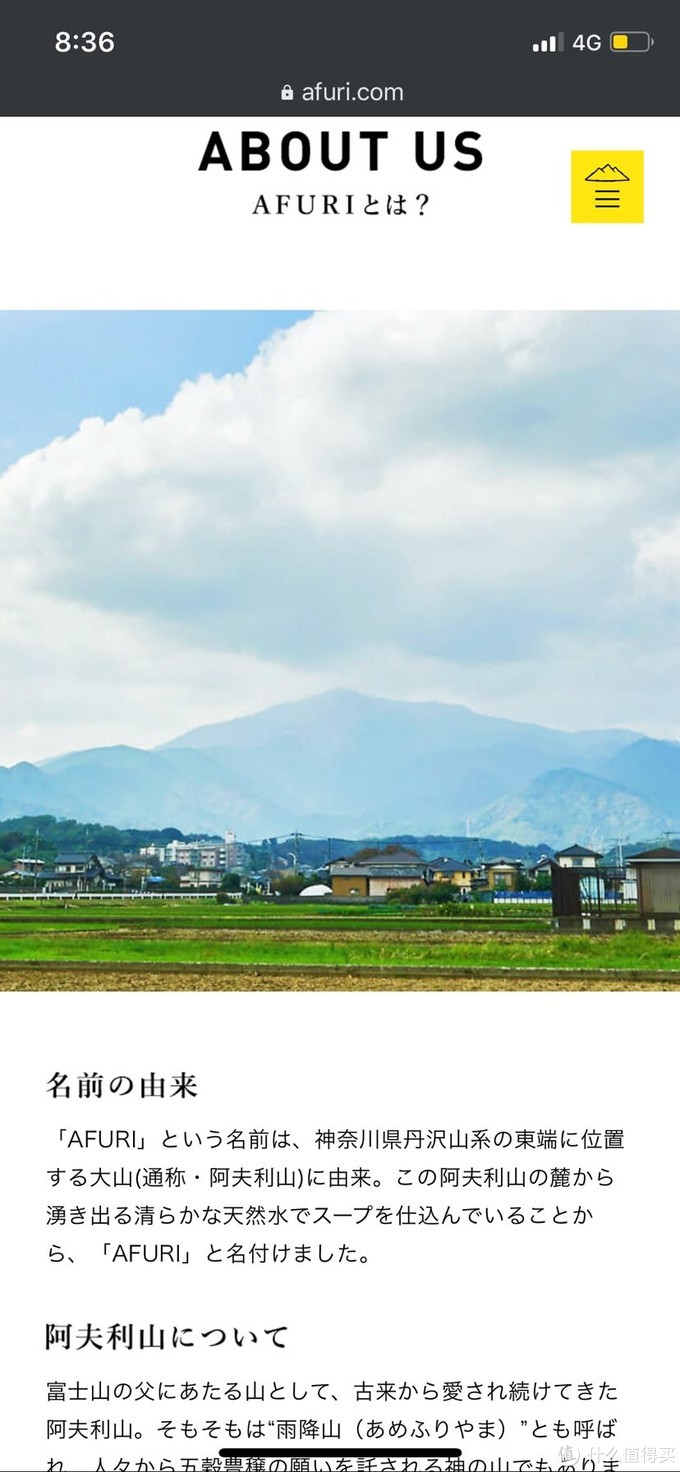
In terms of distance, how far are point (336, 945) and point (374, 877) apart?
150 ft

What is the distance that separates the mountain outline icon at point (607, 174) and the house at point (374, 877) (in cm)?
6048

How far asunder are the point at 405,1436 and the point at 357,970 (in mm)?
14508

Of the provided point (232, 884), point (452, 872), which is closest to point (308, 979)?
point (232, 884)

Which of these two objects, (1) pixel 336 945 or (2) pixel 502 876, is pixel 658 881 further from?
(2) pixel 502 876

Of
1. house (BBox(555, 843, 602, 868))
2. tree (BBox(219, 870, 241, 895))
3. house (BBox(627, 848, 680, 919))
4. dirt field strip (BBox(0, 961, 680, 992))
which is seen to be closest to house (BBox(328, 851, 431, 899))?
tree (BBox(219, 870, 241, 895))

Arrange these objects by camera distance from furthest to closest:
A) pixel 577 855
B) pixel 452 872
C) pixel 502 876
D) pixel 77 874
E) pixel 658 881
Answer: pixel 452 872, pixel 77 874, pixel 502 876, pixel 577 855, pixel 658 881

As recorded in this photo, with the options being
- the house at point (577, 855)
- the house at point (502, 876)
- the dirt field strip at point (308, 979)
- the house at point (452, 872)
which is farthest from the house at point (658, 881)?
the house at point (452, 872)

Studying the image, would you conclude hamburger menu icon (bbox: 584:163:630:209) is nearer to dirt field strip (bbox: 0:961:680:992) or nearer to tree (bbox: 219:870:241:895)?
dirt field strip (bbox: 0:961:680:992)

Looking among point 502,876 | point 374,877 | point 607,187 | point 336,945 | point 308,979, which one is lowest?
point 502,876

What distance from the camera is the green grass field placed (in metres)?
20.5

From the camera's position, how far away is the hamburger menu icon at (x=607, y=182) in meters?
7.11

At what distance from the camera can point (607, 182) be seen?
7156 mm

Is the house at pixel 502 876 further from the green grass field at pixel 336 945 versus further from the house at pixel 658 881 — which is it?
the house at pixel 658 881
